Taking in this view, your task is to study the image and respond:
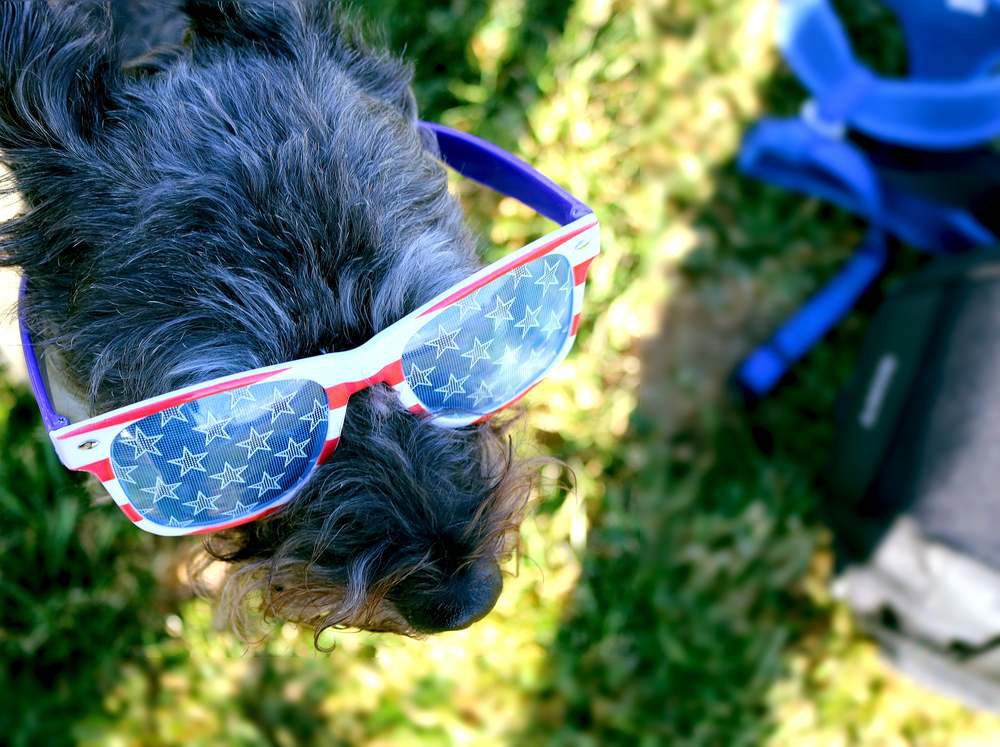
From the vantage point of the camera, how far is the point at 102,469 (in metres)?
1.56

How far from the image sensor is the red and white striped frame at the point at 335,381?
150 cm

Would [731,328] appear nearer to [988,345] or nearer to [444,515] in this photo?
[988,345]

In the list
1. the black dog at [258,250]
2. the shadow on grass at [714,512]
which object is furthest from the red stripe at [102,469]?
the shadow on grass at [714,512]

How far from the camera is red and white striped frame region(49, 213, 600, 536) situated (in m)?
Result: 1.50

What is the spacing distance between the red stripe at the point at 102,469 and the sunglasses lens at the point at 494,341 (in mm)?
577

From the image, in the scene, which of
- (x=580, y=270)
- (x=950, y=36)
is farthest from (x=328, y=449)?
(x=950, y=36)

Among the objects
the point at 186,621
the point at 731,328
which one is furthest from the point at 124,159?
the point at 731,328

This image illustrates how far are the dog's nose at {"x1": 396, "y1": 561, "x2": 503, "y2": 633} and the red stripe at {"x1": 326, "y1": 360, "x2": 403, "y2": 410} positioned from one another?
423 mm

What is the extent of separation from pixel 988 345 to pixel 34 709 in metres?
3.34

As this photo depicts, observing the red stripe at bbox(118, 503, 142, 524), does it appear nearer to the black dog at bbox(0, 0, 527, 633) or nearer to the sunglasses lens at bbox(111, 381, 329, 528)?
the sunglasses lens at bbox(111, 381, 329, 528)

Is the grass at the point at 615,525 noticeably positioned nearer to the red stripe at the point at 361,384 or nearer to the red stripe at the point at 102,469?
the red stripe at the point at 361,384

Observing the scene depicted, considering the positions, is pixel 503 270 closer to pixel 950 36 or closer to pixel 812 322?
pixel 812 322

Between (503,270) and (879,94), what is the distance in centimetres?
257

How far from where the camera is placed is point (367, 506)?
5.70ft
